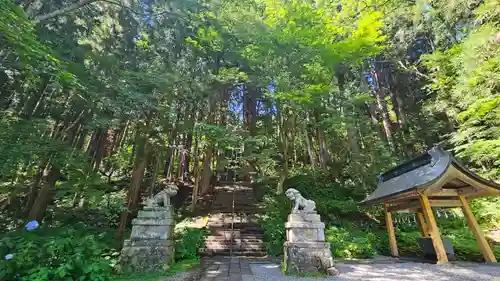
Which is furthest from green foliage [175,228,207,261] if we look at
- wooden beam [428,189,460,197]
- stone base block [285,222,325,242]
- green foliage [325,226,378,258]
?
wooden beam [428,189,460,197]

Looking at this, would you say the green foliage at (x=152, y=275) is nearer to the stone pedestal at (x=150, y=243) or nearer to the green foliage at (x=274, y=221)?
the stone pedestal at (x=150, y=243)

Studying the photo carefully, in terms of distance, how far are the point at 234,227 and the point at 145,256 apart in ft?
14.0

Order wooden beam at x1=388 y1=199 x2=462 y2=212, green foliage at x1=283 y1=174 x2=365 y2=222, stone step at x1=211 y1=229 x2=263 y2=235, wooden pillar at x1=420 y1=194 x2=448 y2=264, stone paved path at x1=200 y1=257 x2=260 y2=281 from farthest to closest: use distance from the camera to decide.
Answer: green foliage at x1=283 y1=174 x2=365 y2=222 < stone step at x1=211 y1=229 x2=263 y2=235 < wooden beam at x1=388 y1=199 x2=462 y2=212 < wooden pillar at x1=420 y1=194 x2=448 y2=264 < stone paved path at x1=200 y1=257 x2=260 y2=281

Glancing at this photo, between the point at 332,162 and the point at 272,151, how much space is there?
4.22 meters

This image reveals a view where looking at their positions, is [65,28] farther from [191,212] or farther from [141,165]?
[191,212]

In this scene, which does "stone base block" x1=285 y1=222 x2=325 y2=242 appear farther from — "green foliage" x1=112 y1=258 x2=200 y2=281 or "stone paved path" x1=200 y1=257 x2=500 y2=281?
"green foliage" x1=112 y1=258 x2=200 y2=281

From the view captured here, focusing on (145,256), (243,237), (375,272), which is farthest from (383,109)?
(145,256)

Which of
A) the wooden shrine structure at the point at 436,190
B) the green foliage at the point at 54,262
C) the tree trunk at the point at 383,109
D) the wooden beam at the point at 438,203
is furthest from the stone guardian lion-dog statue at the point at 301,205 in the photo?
the tree trunk at the point at 383,109

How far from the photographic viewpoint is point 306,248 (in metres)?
5.21

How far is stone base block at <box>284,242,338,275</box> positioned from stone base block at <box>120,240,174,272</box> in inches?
102

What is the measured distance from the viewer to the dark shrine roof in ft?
18.9

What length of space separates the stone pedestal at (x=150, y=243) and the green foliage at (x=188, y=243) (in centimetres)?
122

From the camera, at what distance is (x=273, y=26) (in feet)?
28.3

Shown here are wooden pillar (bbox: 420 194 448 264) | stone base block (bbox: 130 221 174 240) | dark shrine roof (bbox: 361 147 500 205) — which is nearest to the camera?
stone base block (bbox: 130 221 174 240)
